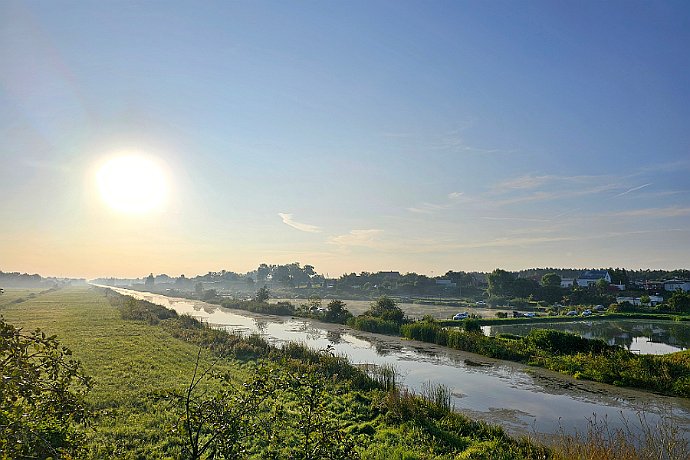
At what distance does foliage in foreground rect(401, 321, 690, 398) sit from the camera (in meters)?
21.7

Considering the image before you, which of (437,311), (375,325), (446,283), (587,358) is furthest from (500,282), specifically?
(587,358)

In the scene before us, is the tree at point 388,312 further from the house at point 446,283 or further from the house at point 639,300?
the house at point 446,283

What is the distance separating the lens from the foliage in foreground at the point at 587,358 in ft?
71.1

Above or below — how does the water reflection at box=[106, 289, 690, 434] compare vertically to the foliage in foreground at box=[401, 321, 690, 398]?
below

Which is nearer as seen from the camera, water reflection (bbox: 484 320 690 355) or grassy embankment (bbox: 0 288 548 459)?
grassy embankment (bbox: 0 288 548 459)

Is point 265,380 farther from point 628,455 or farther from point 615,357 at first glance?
point 615,357

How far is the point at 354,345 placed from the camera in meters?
35.5

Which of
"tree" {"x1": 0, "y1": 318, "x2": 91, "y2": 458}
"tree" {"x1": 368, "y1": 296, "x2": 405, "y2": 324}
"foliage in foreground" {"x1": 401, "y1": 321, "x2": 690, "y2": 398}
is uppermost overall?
"tree" {"x1": 0, "y1": 318, "x2": 91, "y2": 458}

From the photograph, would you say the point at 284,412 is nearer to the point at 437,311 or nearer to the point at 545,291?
the point at 437,311

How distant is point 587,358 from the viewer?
25.5m

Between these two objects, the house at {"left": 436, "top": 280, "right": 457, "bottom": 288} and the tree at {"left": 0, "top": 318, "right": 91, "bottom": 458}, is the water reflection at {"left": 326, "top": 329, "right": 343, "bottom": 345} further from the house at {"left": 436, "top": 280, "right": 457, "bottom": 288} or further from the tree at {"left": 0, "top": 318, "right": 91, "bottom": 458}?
the house at {"left": 436, "top": 280, "right": 457, "bottom": 288}

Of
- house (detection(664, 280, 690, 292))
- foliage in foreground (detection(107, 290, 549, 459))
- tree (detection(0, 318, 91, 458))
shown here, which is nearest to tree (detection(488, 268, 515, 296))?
house (detection(664, 280, 690, 292))

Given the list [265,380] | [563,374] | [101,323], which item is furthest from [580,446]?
[101,323]

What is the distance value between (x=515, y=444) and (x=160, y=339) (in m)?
29.3
